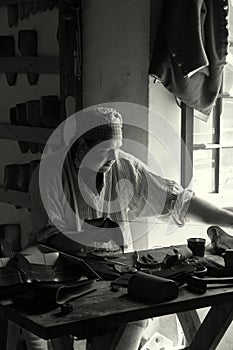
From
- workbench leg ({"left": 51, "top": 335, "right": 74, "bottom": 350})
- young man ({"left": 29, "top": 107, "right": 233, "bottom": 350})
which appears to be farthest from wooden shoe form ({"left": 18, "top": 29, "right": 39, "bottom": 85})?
workbench leg ({"left": 51, "top": 335, "right": 74, "bottom": 350})

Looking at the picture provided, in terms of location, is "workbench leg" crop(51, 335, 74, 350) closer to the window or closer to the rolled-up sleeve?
the rolled-up sleeve

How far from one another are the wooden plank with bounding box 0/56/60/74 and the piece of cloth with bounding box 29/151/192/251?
3.54 feet

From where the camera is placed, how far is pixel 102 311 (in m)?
2.36

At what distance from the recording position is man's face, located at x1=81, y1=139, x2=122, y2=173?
3113mm

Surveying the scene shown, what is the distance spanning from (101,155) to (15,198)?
1777 mm

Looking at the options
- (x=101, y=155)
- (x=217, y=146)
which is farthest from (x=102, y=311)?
(x=217, y=146)

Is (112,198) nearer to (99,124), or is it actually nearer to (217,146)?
(99,124)

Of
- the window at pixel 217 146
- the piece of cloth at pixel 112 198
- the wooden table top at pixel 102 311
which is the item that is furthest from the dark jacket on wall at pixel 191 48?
the wooden table top at pixel 102 311

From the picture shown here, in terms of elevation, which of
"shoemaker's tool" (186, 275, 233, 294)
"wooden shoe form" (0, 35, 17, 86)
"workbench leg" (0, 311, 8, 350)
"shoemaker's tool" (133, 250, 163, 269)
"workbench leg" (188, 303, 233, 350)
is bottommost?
"workbench leg" (0, 311, 8, 350)

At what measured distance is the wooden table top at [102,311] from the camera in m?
2.25

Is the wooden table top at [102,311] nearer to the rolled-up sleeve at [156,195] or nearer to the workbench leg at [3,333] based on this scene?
the workbench leg at [3,333]

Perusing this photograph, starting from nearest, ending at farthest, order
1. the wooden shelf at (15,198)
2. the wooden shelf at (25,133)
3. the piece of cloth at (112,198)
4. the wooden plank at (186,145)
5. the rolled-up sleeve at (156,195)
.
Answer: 1. the piece of cloth at (112,198)
2. the rolled-up sleeve at (156,195)
3. the wooden plank at (186,145)
4. the wooden shelf at (25,133)
5. the wooden shelf at (15,198)

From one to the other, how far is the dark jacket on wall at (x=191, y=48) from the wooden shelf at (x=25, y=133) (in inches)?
39.1

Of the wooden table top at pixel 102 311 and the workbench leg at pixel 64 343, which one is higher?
the wooden table top at pixel 102 311
